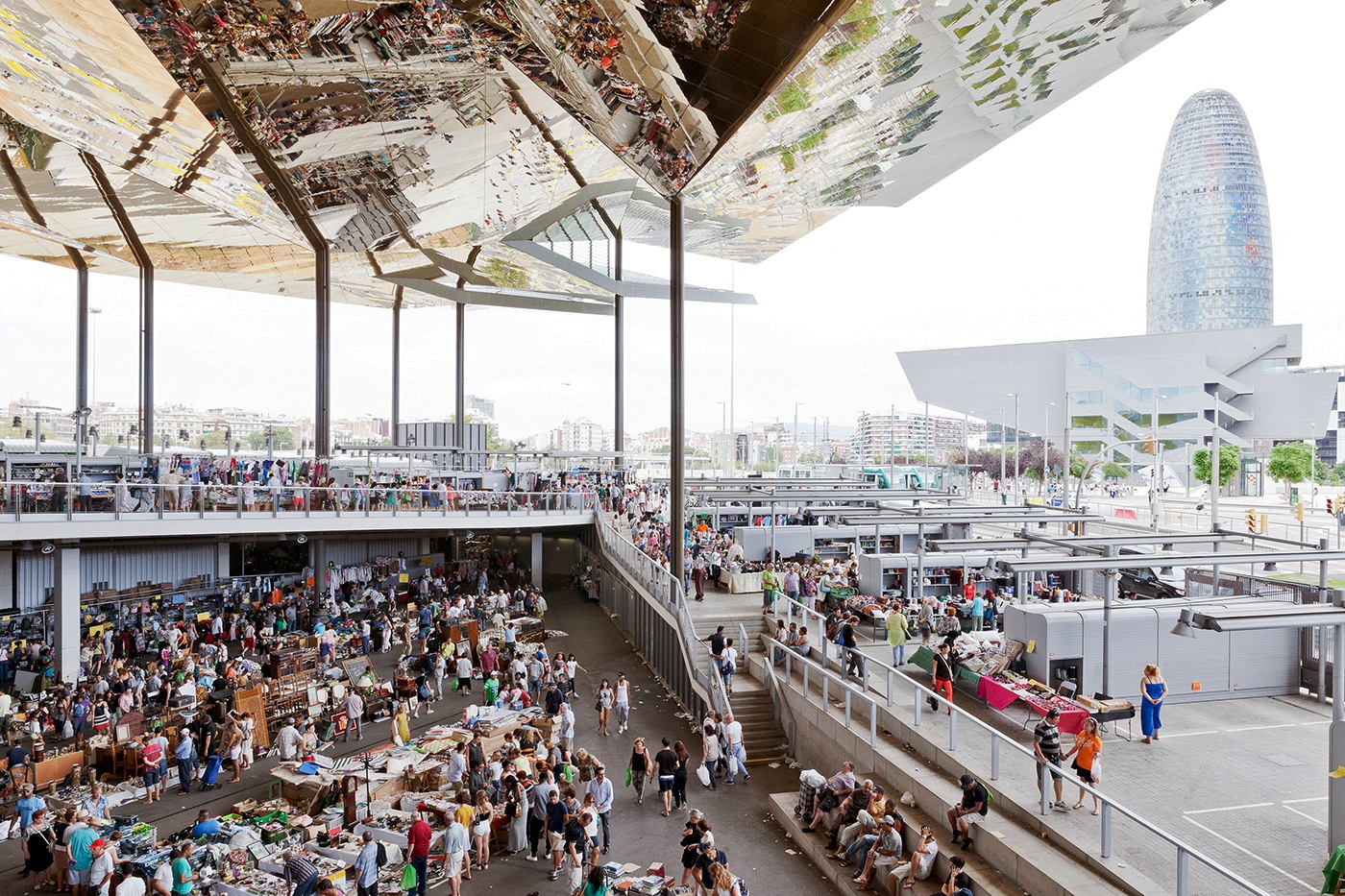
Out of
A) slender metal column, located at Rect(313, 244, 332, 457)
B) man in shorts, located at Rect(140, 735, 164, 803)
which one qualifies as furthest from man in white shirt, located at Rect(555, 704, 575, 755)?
slender metal column, located at Rect(313, 244, 332, 457)

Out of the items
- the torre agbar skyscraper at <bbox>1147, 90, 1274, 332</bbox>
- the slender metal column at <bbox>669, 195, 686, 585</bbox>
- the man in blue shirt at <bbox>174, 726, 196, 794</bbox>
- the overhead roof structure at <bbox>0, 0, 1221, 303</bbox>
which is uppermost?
the torre agbar skyscraper at <bbox>1147, 90, 1274, 332</bbox>

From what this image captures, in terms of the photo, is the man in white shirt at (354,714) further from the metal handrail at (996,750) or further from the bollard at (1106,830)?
the bollard at (1106,830)

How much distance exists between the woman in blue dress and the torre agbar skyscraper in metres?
104

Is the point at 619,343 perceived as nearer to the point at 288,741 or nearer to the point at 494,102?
the point at 494,102

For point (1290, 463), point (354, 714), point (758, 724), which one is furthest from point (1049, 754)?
point (1290, 463)

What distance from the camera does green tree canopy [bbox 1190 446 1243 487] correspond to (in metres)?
47.2

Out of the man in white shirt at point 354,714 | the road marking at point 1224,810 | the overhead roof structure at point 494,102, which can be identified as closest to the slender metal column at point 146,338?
the overhead roof structure at point 494,102

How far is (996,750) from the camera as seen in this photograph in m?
9.59

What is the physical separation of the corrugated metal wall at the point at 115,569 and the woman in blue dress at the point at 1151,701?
21.2m

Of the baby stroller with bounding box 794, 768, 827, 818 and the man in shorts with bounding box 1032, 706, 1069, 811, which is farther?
the baby stroller with bounding box 794, 768, 827, 818

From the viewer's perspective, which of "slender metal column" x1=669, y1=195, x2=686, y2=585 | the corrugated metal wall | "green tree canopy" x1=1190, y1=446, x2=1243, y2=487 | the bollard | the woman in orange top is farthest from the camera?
"green tree canopy" x1=1190, y1=446, x2=1243, y2=487

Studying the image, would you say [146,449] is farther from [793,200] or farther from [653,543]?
[793,200]

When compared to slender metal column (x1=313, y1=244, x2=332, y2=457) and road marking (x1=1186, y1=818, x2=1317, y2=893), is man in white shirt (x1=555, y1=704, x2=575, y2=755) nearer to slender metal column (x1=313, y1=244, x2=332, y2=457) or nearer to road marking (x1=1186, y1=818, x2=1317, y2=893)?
road marking (x1=1186, y1=818, x2=1317, y2=893)

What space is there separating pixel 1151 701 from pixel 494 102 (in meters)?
19.6
